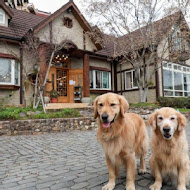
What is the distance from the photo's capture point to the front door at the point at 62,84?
633 inches

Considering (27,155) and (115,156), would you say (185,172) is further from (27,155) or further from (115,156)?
(27,155)

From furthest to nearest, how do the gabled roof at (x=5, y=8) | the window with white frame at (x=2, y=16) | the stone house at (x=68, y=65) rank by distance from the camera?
the window with white frame at (x=2, y=16) < the gabled roof at (x=5, y=8) < the stone house at (x=68, y=65)

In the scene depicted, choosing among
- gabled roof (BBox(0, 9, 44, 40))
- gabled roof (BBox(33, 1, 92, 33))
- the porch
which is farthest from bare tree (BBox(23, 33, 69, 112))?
gabled roof (BBox(33, 1, 92, 33))

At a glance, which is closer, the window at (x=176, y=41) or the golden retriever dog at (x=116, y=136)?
the golden retriever dog at (x=116, y=136)

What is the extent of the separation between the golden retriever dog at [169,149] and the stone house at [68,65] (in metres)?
10.4

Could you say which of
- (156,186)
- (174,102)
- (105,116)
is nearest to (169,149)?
(156,186)

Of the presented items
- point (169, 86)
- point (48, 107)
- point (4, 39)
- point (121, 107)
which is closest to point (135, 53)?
point (169, 86)

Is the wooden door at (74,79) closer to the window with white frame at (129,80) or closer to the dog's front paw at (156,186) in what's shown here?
the window with white frame at (129,80)

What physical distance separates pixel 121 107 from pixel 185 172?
125cm

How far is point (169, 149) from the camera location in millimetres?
2680

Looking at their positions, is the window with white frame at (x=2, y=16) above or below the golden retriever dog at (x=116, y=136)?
above

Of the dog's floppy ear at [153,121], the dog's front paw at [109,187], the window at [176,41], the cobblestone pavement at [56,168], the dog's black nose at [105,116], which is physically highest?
the window at [176,41]

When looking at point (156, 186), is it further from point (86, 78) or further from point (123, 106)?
point (86, 78)

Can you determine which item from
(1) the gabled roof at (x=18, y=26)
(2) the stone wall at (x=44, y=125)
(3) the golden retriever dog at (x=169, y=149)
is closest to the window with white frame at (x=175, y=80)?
(2) the stone wall at (x=44, y=125)
